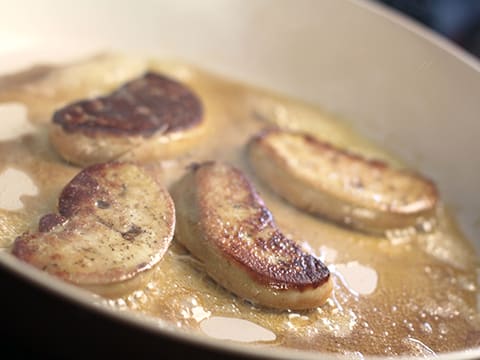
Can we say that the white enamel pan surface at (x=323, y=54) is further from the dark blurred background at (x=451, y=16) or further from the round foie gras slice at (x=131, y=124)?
the dark blurred background at (x=451, y=16)

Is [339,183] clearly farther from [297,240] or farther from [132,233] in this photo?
[132,233]

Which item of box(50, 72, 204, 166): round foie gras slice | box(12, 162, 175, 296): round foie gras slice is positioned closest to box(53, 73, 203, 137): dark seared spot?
box(50, 72, 204, 166): round foie gras slice

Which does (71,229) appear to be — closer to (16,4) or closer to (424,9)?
(16,4)

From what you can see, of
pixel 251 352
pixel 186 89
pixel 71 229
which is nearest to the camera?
pixel 251 352

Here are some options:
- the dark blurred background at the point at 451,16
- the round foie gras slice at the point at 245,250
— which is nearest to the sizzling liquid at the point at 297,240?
the round foie gras slice at the point at 245,250

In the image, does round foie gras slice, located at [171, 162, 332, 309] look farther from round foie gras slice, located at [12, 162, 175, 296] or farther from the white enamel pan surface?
the white enamel pan surface

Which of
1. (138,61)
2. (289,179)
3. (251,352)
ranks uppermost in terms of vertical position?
(251,352)

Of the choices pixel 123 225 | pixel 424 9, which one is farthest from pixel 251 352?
pixel 424 9

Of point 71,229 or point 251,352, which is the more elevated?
point 251,352
